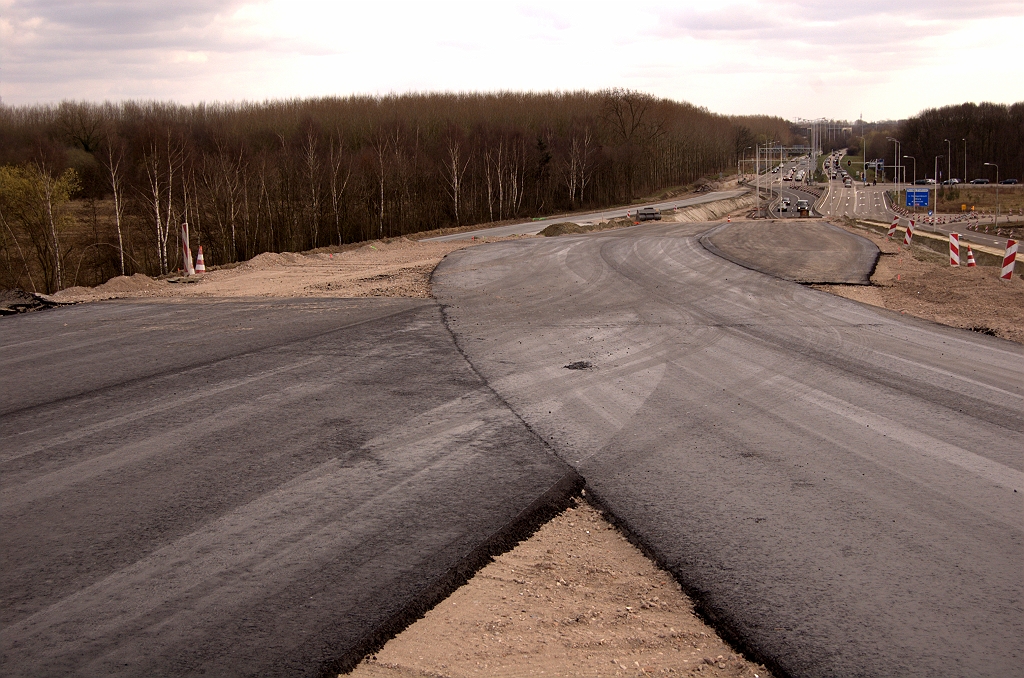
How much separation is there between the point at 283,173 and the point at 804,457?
60.9 metres

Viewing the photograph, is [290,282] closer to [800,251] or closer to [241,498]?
[241,498]

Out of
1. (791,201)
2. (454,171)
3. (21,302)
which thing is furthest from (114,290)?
(791,201)

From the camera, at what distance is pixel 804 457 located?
25.2ft

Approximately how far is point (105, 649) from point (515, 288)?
14856 mm

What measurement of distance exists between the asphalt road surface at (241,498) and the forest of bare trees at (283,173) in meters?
35.8

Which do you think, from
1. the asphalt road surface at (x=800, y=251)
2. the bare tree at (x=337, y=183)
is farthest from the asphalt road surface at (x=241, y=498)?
the bare tree at (x=337, y=183)

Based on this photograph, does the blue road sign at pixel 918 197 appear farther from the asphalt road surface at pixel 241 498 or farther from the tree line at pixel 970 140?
the asphalt road surface at pixel 241 498

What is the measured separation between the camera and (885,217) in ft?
279

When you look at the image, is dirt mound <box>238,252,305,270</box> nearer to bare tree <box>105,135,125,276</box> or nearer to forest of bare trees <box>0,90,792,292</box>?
forest of bare trees <box>0,90,792,292</box>

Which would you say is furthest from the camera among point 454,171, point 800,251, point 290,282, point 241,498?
point 454,171

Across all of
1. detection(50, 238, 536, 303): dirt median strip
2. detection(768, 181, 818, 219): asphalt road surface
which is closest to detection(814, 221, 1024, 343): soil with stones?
detection(50, 238, 536, 303): dirt median strip

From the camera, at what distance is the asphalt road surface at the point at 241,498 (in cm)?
476

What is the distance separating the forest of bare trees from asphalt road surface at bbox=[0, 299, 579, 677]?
1410 inches

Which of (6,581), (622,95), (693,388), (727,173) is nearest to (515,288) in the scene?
(693,388)
